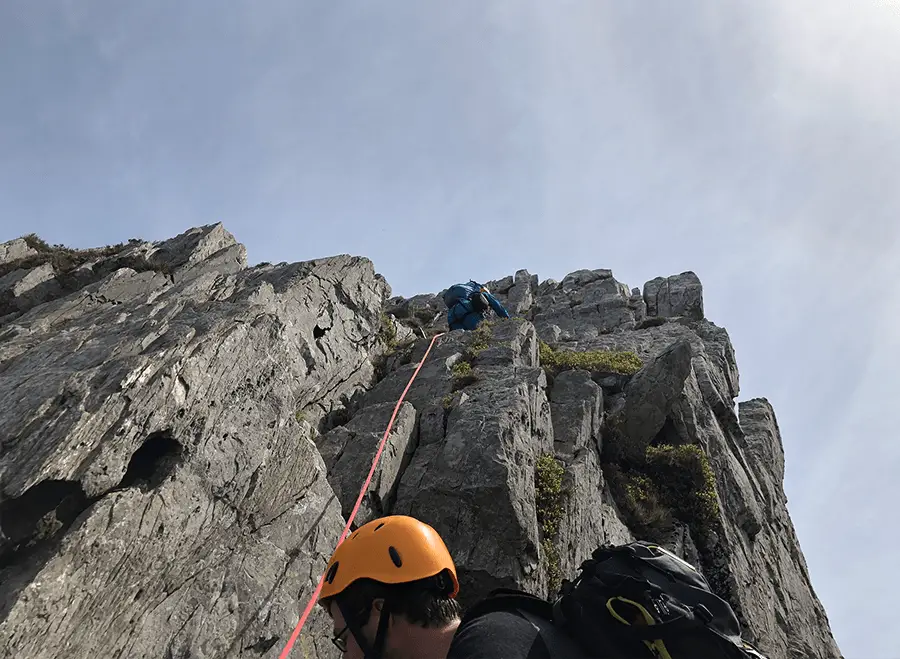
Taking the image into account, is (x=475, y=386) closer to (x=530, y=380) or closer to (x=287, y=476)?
(x=530, y=380)

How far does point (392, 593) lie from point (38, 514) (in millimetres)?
5551

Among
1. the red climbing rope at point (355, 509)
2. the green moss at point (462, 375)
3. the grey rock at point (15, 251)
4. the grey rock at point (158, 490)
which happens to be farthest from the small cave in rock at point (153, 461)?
the grey rock at point (15, 251)

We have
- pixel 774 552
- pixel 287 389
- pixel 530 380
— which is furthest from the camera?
pixel 774 552

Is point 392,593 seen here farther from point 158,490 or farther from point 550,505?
point 550,505

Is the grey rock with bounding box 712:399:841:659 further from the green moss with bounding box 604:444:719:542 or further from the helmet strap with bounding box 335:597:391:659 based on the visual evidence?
the helmet strap with bounding box 335:597:391:659

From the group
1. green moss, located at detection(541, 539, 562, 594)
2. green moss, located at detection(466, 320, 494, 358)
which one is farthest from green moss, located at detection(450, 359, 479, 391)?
green moss, located at detection(541, 539, 562, 594)

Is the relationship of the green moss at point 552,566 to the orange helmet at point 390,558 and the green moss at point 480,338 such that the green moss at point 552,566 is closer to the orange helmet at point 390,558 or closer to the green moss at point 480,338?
the orange helmet at point 390,558

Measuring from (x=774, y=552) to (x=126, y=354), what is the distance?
907 inches

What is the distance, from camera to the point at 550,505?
13.1 m

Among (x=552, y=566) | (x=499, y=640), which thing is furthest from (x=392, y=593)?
(x=552, y=566)

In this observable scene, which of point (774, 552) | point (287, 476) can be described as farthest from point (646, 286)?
point (287, 476)

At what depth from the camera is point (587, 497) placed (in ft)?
47.9

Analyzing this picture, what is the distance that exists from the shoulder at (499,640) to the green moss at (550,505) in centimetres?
898

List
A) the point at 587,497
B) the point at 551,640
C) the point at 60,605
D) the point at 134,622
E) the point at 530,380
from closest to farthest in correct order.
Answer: the point at 551,640, the point at 60,605, the point at 134,622, the point at 587,497, the point at 530,380
